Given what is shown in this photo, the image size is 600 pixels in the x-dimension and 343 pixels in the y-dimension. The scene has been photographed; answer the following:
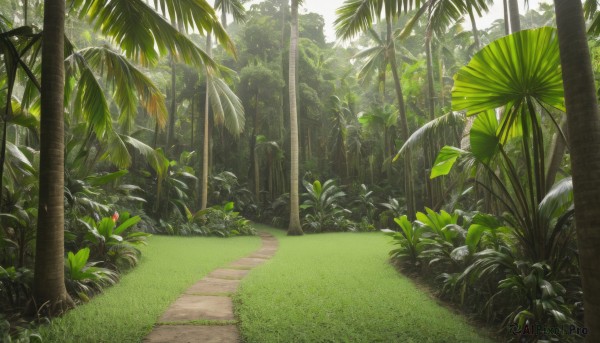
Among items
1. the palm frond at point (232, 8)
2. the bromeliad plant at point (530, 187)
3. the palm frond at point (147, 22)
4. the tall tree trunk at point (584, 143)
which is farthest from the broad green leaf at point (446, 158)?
the palm frond at point (232, 8)

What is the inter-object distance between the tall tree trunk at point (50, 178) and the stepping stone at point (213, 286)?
1.49 metres

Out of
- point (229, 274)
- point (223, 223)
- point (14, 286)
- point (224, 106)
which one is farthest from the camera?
point (224, 106)

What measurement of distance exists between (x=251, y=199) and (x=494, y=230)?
1387 cm

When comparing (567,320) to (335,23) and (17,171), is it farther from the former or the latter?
(17,171)

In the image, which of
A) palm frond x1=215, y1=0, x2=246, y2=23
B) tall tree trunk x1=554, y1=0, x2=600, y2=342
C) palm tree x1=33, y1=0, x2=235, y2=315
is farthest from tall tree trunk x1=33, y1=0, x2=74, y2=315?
palm frond x1=215, y1=0, x2=246, y2=23

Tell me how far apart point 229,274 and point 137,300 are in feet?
5.87

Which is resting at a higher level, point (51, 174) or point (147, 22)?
point (147, 22)

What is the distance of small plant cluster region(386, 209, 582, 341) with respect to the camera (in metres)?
3.00

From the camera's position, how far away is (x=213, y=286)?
479 centimetres

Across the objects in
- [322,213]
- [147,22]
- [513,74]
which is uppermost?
[147,22]

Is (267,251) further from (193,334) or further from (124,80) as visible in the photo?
(193,334)

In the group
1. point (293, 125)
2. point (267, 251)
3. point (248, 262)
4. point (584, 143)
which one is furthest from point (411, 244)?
point (293, 125)

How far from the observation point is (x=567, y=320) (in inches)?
112

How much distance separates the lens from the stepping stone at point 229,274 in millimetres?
5391
